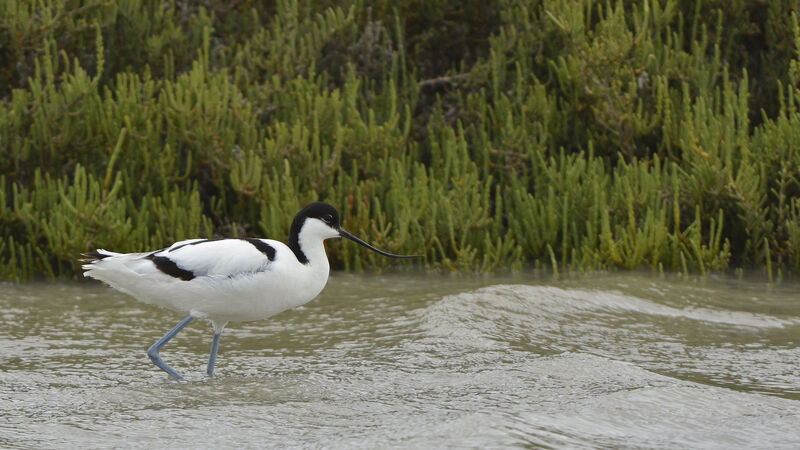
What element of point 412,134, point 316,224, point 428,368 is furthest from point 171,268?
point 412,134

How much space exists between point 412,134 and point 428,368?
183 inches

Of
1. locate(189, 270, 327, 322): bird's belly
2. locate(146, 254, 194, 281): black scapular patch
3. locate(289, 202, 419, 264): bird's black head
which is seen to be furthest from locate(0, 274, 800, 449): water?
locate(289, 202, 419, 264): bird's black head

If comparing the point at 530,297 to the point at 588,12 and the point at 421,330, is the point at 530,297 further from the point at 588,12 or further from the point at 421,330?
the point at 588,12

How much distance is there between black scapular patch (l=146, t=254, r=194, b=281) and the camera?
482 centimetres

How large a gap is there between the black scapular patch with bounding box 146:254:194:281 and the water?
0.49m


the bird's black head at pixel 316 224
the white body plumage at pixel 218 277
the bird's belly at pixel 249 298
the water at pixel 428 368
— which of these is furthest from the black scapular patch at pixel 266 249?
the water at pixel 428 368

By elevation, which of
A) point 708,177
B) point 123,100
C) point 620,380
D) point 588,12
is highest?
point 588,12

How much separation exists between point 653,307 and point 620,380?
6.29ft

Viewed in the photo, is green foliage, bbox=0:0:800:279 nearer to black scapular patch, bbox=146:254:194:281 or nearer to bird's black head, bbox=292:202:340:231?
bird's black head, bbox=292:202:340:231

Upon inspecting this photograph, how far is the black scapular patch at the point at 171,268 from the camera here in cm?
482

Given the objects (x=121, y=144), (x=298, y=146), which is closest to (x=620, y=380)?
(x=298, y=146)

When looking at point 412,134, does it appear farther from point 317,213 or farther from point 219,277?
point 219,277

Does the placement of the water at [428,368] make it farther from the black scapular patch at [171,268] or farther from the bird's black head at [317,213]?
the bird's black head at [317,213]

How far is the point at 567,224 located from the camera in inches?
311
